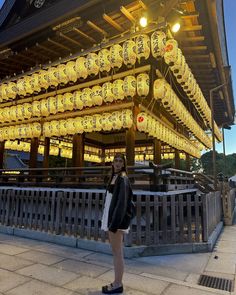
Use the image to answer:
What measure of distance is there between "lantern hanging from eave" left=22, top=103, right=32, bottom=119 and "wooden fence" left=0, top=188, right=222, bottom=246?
4.55 metres

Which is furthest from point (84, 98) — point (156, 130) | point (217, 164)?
point (217, 164)

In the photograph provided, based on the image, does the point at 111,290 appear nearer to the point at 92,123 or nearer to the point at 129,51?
the point at 129,51

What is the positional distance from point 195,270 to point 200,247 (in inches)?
49.9

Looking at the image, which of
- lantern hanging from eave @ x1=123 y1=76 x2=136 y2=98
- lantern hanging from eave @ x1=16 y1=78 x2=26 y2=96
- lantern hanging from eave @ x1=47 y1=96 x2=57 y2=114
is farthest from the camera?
lantern hanging from eave @ x1=16 y1=78 x2=26 y2=96

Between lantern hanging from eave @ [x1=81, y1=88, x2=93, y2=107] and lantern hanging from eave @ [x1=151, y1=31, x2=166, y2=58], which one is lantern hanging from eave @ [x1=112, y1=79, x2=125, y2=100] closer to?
lantern hanging from eave @ [x1=81, y1=88, x2=93, y2=107]

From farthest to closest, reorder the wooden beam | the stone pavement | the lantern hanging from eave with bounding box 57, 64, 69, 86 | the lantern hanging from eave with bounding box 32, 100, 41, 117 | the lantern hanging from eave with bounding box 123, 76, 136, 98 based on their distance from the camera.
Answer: the lantern hanging from eave with bounding box 32, 100, 41, 117
the lantern hanging from eave with bounding box 57, 64, 69, 86
the lantern hanging from eave with bounding box 123, 76, 136, 98
the wooden beam
the stone pavement

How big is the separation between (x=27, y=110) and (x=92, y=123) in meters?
3.58

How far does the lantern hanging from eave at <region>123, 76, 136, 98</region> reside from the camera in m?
9.07

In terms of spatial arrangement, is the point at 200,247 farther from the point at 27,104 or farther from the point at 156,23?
the point at 27,104

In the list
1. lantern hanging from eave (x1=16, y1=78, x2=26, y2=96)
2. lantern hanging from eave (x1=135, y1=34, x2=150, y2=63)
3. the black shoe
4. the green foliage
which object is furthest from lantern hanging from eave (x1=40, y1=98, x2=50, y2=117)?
the green foliage

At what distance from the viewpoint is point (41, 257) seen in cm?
532

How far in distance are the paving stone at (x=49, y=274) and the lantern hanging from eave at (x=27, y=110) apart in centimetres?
845

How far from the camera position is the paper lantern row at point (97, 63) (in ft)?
25.5

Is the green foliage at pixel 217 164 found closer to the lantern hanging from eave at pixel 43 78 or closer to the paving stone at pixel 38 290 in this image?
the lantern hanging from eave at pixel 43 78
